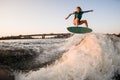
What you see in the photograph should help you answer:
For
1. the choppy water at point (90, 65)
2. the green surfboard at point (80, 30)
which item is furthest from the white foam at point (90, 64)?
the green surfboard at point (80, 30)

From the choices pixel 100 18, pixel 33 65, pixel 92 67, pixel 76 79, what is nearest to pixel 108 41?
pixel 92 67

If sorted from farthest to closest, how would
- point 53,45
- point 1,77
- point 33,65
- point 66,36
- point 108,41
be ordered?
point 53,45 < point 66,36 < point 33,65 < point 108,41 < point 1,77

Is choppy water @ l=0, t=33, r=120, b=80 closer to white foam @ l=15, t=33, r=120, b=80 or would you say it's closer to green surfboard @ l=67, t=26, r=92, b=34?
white foam @ l=15, t=33, r=120, b=80

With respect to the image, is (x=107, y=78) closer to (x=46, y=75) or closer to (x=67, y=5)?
(x=46, y=75)

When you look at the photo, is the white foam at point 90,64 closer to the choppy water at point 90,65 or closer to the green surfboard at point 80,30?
the choppy water at point 90,65

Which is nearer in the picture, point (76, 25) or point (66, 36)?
point (76, 25)

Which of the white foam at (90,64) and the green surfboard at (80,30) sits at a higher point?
the green surfboard at (80,30)

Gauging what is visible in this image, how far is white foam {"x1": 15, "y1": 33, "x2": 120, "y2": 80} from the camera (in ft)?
9.40

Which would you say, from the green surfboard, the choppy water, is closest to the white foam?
the choppy water

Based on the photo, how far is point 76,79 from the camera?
9.20 ft

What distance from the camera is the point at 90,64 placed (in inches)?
119

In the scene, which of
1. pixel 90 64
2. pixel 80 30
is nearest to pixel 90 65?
pixel 90 64

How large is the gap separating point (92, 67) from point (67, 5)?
201cm

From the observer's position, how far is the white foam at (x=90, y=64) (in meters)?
2.87
